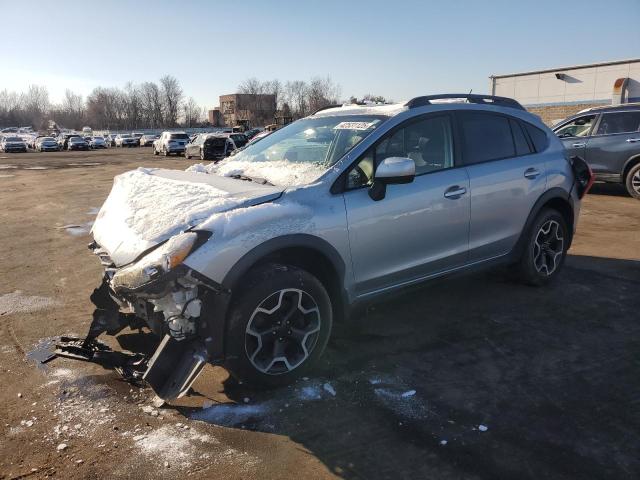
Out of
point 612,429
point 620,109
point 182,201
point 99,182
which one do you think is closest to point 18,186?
point 99,182

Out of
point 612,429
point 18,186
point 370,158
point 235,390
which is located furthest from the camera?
point 18,186

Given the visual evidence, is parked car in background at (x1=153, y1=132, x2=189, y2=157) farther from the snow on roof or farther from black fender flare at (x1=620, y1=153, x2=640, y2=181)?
the snow on roof

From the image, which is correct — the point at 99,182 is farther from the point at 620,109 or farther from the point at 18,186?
the point at 620,109

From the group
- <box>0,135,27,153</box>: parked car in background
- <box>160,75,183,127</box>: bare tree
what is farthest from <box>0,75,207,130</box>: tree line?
<box>0,135,27,153</box>: parked car in background

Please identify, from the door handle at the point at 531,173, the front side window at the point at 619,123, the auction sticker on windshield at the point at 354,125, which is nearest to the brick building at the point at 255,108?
the front side window at the point at 619,123

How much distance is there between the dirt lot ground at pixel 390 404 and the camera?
276 cm

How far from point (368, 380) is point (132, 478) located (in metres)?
1.61

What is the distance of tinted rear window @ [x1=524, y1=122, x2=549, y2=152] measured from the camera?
528 cm

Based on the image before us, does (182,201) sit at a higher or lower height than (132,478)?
higher

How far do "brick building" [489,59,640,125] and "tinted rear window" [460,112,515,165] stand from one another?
84.1 feet

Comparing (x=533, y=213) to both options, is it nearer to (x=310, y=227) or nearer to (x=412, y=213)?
(x=412, y=213)

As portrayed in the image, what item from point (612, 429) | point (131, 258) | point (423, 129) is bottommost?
point (612, 429)

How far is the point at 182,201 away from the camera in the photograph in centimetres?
356

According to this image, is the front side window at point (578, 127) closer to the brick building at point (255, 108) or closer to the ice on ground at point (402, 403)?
the ice on ground at point (402, 403)
